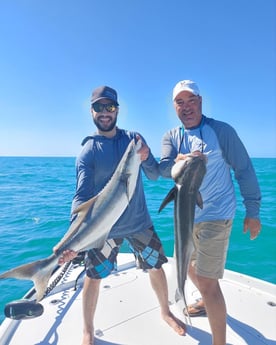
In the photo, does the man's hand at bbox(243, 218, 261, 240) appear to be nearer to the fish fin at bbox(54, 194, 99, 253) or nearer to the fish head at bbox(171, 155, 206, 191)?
the fish head at bbox(171, 155, 206, 191)

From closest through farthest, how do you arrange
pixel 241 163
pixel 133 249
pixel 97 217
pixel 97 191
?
pixel 97 217
pixel 241 163
pixel 97 191
pixel 133 249

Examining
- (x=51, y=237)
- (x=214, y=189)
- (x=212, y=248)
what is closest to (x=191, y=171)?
(x=214, y=189)

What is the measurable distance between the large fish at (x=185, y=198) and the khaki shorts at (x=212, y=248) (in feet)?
1.52

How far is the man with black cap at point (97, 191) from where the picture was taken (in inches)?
122

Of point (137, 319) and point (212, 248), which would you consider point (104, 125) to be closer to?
point (212, 248)

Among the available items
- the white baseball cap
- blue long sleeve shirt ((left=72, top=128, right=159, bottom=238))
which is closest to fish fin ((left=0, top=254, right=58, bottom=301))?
blue long sleeve shirt ((left=72, top=128, right=159, bottom=238))

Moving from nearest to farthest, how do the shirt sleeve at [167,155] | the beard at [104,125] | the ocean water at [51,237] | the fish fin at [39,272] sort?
the fish fin at [39,272]
the shirt sleeve at [167,155]
the beard at [104,125]
the ocean water at [51,237]

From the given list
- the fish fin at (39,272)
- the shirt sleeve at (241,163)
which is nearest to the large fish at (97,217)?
the fish fin at (39,272)

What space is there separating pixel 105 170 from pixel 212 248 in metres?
1.38

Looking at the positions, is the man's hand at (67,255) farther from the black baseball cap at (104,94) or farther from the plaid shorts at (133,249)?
the black baseball cap at (104,94)

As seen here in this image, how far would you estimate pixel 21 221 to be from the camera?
11531 mm

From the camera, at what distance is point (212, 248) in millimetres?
2867

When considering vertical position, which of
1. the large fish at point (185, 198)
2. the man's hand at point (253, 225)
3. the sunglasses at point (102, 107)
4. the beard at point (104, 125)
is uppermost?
the sunglasses at point (102, 107)

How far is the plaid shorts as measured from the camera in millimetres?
3201
